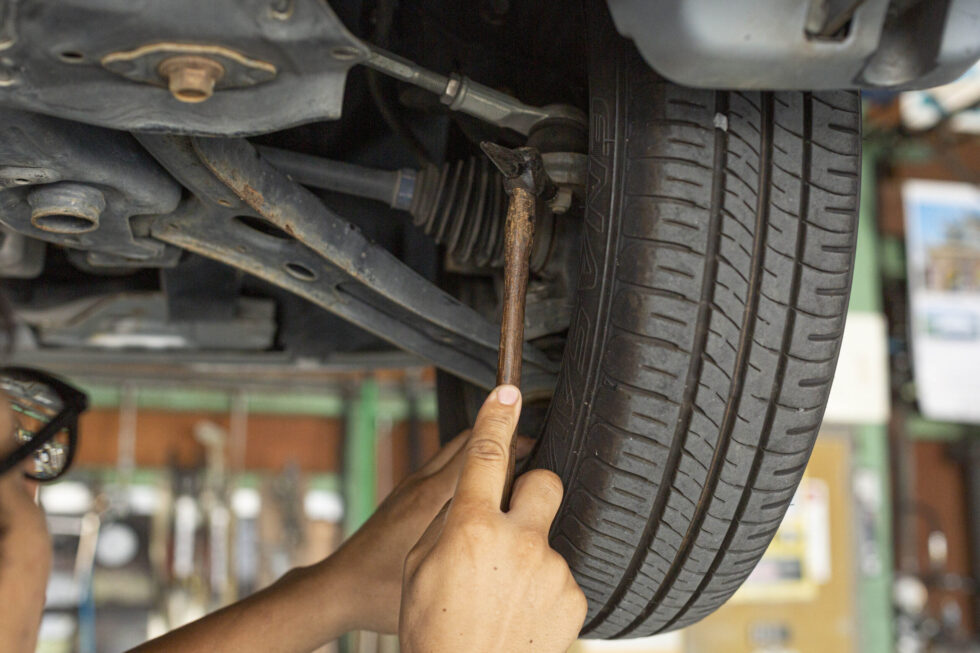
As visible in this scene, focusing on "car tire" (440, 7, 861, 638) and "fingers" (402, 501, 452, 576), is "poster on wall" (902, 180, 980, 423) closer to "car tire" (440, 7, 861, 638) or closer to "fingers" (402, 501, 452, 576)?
"car tire" (440, 7, 861, 638)

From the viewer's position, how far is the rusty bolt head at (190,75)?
63 centimetres

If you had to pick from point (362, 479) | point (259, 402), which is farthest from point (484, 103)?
point (259, 402)

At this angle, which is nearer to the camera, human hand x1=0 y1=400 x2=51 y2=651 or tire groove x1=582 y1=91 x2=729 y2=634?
tire groove x1=582 y1=91 x2=729 y2=634

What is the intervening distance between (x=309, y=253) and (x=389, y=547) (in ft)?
1.25

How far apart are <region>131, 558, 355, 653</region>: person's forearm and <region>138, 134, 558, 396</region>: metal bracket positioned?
323 millimetres

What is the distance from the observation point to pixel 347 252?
99 centimetres

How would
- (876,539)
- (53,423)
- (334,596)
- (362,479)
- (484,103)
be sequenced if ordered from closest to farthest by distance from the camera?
(484,103) < (53,423) < (334,596) < (362,479) < (876,539)

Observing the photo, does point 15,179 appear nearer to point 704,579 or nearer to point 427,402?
point 704,579

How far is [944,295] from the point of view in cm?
574

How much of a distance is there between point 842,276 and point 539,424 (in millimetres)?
409

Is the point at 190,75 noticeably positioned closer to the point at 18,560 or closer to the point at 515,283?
the point at 515,283

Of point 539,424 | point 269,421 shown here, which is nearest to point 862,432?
point 269,421

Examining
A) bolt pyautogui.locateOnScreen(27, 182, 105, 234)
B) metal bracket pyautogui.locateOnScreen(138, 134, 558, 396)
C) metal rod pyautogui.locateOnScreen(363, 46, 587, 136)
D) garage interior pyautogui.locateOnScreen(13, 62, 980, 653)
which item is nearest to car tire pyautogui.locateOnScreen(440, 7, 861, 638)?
metal rod pyautogui.locateOnScreen(363, 46, 587, 136)

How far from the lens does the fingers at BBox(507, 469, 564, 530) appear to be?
2.61ft
